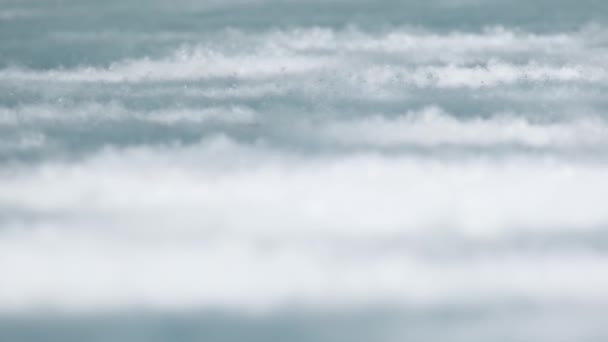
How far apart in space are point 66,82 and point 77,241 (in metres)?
8.76

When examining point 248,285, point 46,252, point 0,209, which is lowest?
point 248,285

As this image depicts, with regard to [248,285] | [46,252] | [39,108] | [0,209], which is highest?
[39,108]

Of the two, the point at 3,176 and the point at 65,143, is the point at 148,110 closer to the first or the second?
the point at 65,143

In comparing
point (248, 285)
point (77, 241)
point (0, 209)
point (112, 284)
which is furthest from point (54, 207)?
point (248, 285)

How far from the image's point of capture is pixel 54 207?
2730 cm

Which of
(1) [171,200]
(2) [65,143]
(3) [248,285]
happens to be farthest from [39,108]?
(3) [248,285]

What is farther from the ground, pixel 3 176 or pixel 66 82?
pixel 66 82

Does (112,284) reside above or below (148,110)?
below

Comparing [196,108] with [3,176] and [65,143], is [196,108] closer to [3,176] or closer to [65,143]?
[65,143]

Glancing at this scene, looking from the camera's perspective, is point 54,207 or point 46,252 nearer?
point 46,252

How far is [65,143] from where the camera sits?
30.1m

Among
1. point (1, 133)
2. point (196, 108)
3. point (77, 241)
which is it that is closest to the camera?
point (77, 241)

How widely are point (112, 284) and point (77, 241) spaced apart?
84.5 inches

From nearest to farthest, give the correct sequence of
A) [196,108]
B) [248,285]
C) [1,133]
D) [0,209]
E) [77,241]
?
[248,285]
[77,241]
[0,209]
[1,133]
[196,108]
